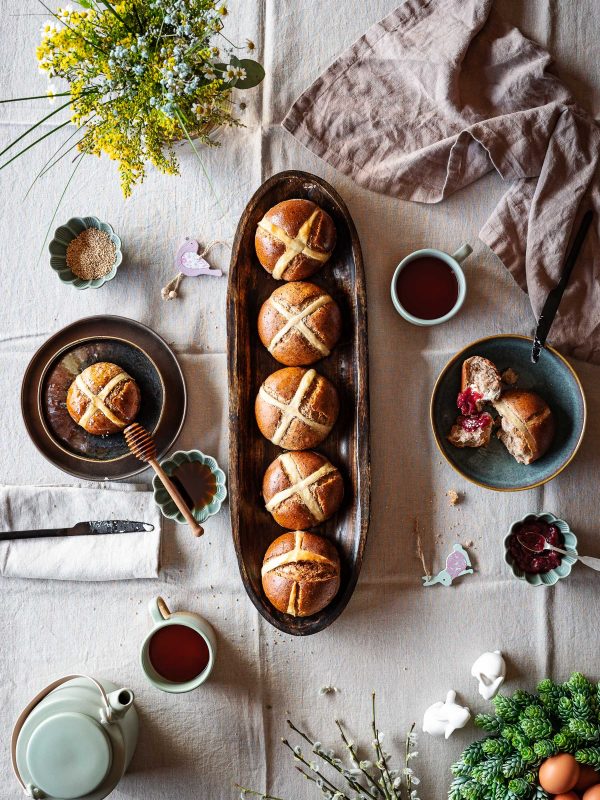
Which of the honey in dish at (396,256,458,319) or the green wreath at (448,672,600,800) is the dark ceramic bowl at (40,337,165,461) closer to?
the honey in dish at (396,256,458,319)

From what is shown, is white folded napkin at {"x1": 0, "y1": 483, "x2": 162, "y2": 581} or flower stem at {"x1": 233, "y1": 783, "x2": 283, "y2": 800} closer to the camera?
flower stem at {"x1": 233, "y1": 783, "x2": 283, "y2": 800}

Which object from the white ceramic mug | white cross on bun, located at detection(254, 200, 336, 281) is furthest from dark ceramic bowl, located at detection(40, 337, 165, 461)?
the white ceramic mug

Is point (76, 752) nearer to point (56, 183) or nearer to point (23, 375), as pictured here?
point (23, 375)

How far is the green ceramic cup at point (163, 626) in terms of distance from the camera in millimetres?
1787

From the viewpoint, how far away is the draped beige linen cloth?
1.89 meters

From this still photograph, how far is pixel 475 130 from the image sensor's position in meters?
1.88

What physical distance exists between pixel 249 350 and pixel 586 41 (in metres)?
1.42

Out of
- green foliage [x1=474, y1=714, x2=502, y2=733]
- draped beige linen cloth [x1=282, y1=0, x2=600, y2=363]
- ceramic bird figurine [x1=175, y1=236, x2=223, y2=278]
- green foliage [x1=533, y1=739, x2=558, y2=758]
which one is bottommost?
green foliage [x1=474, y1=714, x2=502, y2=733]

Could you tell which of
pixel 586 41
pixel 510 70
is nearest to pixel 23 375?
pixel 510 70

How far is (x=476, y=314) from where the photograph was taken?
6.43 ft

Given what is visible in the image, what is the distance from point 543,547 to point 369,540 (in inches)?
20.0

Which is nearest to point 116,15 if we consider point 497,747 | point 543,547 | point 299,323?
point 299,323

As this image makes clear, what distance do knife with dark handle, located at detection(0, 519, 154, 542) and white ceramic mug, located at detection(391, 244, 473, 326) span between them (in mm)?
996

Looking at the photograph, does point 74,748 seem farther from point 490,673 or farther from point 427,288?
point 427,288
